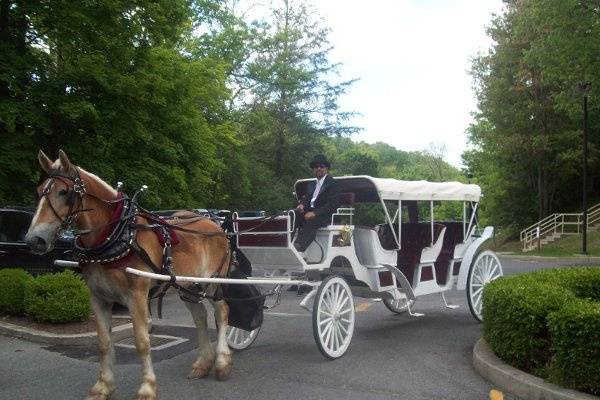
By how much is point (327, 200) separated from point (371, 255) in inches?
44.0

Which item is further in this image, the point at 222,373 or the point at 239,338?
the point at 239,338

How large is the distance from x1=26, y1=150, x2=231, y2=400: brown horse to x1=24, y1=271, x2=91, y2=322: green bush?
3402 millimetres

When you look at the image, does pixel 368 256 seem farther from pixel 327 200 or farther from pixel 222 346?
pixel 222 346

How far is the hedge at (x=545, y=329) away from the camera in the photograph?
17.0 feet

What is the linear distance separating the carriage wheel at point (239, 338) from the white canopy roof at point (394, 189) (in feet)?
7.77

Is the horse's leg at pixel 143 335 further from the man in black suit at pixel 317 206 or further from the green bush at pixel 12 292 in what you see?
the green bush at pixel 12 292

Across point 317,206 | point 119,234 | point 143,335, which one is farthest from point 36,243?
point 317,206

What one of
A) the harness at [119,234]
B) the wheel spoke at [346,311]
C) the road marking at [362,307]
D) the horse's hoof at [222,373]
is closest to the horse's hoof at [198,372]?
the horse's hoof at [222,373]

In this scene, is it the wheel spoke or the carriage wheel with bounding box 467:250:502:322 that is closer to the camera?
the wheel spoke

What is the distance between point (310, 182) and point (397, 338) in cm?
262

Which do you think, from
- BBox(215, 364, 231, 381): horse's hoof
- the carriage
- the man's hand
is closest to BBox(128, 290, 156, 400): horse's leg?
the carriage

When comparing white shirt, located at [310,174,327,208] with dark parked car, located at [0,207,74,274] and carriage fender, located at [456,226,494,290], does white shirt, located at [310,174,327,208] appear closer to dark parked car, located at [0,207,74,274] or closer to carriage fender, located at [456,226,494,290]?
carriage fender, located at [456,226,494,290]

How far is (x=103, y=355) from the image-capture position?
565cm

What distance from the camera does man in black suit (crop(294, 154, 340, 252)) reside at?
7.80 meters
